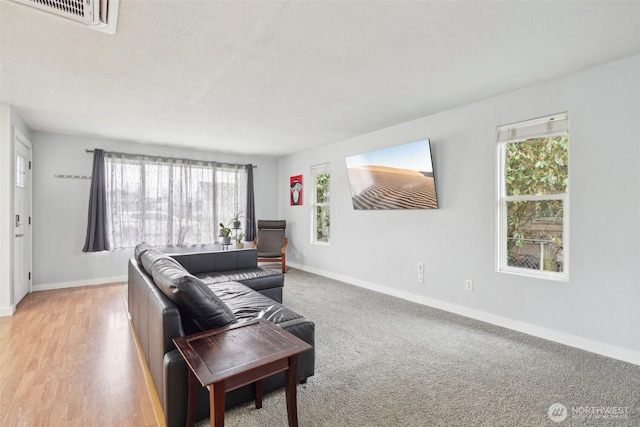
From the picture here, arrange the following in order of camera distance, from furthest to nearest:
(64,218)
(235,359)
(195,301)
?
(64,218) → (195,301) → (235,359)

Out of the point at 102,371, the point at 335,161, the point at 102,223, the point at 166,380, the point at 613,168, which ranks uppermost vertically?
the point at 335,161

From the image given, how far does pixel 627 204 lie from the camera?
2461 mm

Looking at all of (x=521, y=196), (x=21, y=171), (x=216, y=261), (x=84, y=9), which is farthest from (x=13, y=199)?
(x=521, y=196)

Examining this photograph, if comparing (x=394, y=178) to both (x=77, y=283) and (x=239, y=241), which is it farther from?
(x=77, y=283)

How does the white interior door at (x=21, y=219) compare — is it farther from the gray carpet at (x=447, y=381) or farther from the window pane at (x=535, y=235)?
the window pane at (x=535, y=235)

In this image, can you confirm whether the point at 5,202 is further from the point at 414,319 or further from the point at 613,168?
the point at 613,168

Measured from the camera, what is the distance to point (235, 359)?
1.45m

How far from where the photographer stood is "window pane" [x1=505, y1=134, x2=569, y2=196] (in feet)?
9.53

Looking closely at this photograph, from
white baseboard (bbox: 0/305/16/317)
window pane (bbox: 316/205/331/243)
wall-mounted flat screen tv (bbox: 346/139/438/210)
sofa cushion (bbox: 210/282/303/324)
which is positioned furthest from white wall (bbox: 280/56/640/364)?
white baseboard (bbox: 0/305/16/317)

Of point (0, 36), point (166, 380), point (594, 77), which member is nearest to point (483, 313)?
point (594, 77)

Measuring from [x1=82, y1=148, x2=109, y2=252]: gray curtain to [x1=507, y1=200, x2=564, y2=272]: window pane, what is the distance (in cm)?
560

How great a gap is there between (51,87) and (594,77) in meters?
4.84

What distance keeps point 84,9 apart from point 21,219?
352 cm

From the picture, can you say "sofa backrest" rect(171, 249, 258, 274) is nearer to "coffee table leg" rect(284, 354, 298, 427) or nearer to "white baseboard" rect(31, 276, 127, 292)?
"white baseboard" rect(31, 276, 127, 292)
